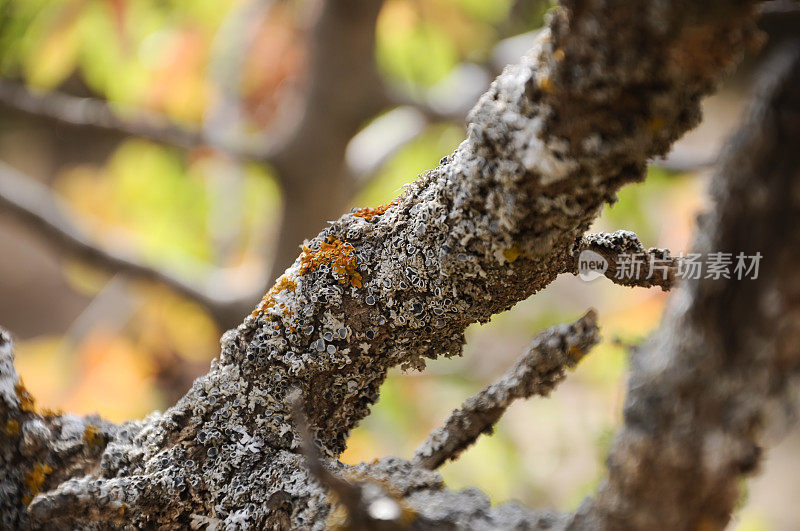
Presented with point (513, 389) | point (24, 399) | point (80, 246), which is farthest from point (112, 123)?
point (513, 389)

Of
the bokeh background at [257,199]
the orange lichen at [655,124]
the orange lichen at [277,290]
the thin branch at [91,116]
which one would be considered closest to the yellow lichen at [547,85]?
the orange lichen at [655,124]

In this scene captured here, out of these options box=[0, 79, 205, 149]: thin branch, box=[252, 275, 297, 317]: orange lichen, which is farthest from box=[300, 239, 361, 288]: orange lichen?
box=[0, 79, 205, 149]: thin branch

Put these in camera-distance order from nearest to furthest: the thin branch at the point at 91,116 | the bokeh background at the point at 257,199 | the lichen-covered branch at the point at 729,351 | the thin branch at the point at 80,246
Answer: the lichen-covered branch at the point at 729,351 → the thin branch at the point at 80,246 → the thin branch at the point at 91,116 → the bokeh background at the point at 257,199

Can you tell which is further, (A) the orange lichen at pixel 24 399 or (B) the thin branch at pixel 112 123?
(B) the thin branch at pixel 112 123

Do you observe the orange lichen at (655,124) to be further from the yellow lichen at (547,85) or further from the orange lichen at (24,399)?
the orange lichen at (24,399)

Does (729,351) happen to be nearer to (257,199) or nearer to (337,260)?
(337,260)

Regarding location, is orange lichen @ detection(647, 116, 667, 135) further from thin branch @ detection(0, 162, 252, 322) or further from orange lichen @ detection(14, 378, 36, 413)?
thin branch @ detection(0, 162, 252, 322)
